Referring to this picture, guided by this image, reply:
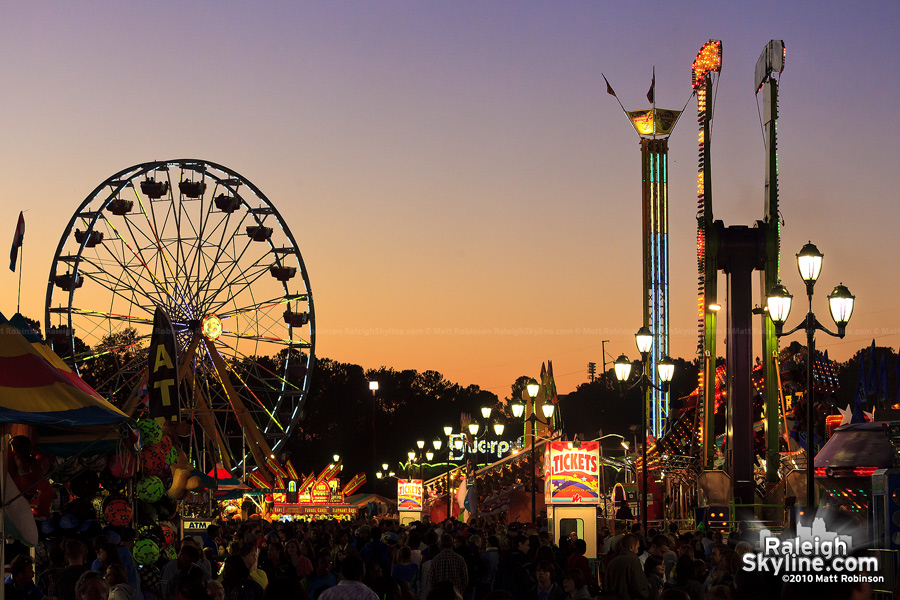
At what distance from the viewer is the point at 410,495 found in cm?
3550

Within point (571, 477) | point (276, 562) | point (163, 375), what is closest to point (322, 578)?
point (276, 562)

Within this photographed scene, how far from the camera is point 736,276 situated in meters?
31.8

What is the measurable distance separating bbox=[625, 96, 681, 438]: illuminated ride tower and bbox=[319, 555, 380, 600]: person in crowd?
59542mm

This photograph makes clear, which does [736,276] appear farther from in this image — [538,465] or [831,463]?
[538,465]

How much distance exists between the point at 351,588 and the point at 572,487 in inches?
497

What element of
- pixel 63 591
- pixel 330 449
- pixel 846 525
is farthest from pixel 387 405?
pixel 63 591

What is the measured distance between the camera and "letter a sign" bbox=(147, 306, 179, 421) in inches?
735

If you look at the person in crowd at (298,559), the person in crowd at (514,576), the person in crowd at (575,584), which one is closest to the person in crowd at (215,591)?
the person in crowd at (575,584)

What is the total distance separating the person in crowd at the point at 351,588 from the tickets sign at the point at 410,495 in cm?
2717

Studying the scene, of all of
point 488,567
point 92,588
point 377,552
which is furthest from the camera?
point 377,552

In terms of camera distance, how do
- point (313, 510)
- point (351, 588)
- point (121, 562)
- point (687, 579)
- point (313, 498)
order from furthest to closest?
1. point (313, 498)
2. point (313, 510)
3. point (121, 562)
4. point (687, 579)
5. point (351, 588)

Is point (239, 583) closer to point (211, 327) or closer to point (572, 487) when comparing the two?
point (572, 487)

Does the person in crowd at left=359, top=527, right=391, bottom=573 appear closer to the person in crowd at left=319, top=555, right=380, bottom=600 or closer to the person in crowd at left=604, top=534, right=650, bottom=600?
the person in crowd at left=604, top=534, right=650, bottom=600

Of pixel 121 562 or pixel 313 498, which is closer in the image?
pixel 121 562
